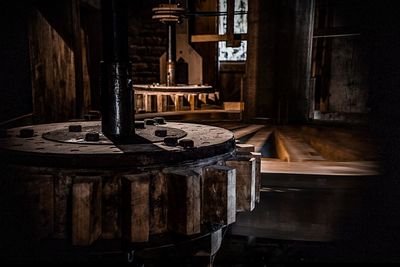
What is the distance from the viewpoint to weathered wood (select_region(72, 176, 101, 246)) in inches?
80.1

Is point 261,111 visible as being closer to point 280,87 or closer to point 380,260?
point 280,87

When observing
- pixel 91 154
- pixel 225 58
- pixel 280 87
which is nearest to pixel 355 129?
pixel 280 87

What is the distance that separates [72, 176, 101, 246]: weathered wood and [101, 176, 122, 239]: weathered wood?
0.13ft

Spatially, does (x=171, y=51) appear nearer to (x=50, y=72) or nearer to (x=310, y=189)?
(x=50, y=72)

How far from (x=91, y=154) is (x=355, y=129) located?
4692mm

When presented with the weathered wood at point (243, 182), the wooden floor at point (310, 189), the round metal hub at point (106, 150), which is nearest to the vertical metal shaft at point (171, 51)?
the wooden floor at point (310, 189)

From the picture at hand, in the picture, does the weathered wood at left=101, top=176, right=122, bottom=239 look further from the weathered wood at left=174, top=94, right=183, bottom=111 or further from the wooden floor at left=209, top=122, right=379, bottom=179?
the weathered wood at left=174, top=94, right=183, bottom=111

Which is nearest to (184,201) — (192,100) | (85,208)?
(85,208)

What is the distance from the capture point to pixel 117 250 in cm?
215

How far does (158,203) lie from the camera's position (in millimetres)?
2223

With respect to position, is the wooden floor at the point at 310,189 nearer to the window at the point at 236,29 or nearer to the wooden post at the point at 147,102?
the wooden post at the point at 147,102

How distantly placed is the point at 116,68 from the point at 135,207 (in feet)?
3.05

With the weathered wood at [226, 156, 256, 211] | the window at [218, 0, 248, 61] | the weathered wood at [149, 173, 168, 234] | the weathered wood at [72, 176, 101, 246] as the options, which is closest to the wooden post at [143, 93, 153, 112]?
the window at [218, 0, 248, 61]

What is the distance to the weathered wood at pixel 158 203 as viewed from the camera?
7.23 ft
